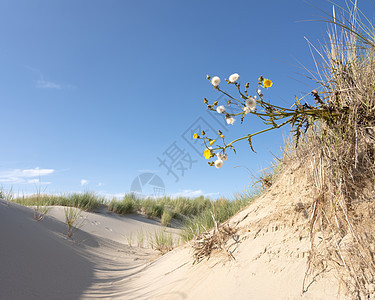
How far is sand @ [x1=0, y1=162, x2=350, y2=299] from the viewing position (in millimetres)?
1797

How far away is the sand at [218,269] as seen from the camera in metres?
1.80

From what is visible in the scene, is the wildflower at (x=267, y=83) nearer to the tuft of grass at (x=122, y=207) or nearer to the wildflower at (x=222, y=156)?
the wildflower at (x=222, y=156)

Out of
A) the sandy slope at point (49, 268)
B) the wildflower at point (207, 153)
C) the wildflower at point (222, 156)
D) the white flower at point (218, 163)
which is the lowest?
the sandy slope at point (49, 268)

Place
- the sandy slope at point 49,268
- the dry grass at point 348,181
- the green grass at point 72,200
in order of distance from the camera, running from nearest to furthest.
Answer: the dry grass at point 348,181 < the sandy slope at point 49,268 < the green grass at point 72,200

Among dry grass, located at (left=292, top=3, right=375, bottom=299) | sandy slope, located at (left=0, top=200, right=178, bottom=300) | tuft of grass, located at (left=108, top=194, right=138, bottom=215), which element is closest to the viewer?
dry grass, located at (left=292, top=3, right=375, bottom=299)

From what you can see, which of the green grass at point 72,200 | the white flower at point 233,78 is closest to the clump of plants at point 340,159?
the white flower at point 233,78

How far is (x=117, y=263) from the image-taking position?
4.88 meters

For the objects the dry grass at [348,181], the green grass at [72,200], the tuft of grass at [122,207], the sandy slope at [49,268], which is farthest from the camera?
the tuft of grass at [122,207]

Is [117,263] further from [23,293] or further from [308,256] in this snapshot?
[308,256]

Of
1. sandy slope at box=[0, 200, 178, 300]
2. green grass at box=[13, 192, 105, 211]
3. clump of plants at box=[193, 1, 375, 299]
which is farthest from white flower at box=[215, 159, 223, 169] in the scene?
green grass at box=[13, 192, 105, 211]

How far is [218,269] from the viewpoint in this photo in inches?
88.3

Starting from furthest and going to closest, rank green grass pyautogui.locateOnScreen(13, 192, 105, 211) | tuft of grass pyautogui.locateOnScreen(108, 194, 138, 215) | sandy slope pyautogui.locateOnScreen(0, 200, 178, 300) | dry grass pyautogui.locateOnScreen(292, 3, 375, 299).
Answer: tuft of grass pyautogui.locateOnScreen(108, 194, 138, 215) → green grass pyautogui.locateOnScreen(13, 192, 105, 211) → sandy slope pyautogui.locateOnScreen(0, 200, 178, 300) → dry grass pyautogui.locateOnScreen(292, 3, 375, 299)

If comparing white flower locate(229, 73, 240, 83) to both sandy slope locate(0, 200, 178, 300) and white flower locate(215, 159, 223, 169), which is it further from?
sandy slope locate(0, 200, 178, 300)

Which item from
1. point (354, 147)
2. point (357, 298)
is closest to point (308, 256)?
point (357, 298)
